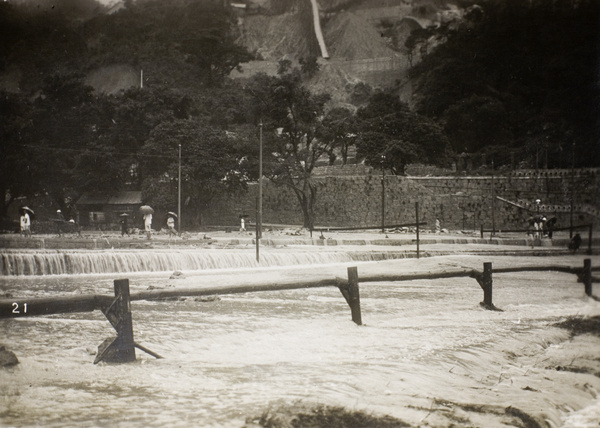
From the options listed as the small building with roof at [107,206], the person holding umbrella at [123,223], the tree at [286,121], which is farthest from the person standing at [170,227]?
the tree at [286,121]

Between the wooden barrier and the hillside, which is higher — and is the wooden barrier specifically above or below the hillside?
below

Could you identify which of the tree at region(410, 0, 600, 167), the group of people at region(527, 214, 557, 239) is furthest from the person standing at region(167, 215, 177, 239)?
the group of people at region(527, 214, 557, 239)

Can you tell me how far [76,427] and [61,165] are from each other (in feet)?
21.6

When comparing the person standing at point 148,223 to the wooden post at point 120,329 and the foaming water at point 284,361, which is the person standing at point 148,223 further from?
the wooden post at point 120,329

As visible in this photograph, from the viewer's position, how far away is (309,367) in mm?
3807

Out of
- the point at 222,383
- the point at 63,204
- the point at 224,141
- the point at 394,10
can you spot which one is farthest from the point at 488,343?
the point at 224,141

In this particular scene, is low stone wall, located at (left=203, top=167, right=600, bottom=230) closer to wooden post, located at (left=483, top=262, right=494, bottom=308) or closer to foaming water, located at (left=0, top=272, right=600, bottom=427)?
foaming water, located at (left=0, top=272, right=600, bottom=427)

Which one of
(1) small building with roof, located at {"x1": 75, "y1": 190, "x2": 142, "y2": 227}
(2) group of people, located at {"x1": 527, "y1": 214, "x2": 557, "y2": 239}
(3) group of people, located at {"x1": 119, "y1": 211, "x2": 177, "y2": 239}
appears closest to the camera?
(1) small building with roof, located at {"x1": 75, "y1": 190, "x2": 142, "y2": 227}

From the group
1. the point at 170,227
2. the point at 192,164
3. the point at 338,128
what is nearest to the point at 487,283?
the point at 170,227

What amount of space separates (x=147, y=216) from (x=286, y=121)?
6.35m

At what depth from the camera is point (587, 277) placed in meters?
6.60

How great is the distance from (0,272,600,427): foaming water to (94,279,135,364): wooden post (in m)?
0.07

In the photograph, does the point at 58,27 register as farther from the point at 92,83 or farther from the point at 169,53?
the point at 169,53

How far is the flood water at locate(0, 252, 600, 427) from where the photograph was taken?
115 inches
